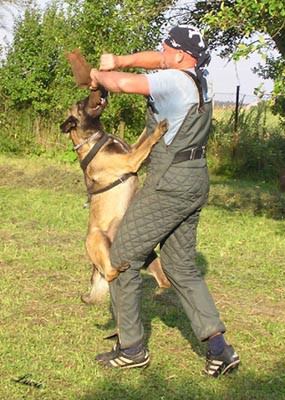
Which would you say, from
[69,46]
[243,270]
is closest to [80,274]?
[243,270]

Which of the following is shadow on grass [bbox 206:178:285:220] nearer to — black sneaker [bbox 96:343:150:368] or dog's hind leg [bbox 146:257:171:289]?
dog's hind leg [bbox 146:257:171:289]

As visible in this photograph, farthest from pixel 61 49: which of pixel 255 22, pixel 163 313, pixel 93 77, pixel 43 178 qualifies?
pixel 93 77

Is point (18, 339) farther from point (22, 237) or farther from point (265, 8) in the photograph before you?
point (265, 8)

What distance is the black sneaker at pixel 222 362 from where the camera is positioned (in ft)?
13.6

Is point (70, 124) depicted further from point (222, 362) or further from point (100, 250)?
point (222, 362)

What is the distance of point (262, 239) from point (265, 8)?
289 centimetres

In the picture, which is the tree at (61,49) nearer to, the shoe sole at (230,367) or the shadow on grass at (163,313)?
the shadow on grass at (163,313)

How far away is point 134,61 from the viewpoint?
397cm

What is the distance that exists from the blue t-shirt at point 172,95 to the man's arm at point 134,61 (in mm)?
182

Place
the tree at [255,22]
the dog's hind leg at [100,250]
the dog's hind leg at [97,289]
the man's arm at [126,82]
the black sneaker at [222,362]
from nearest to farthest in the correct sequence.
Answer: the man's arm at [126,82] < the black sneaker at [222,362] < the dog's hind leg at [100,250] < the dog's hind leg at [97,289] < the tree at [255,22]

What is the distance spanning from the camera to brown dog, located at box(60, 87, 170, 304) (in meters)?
4.54

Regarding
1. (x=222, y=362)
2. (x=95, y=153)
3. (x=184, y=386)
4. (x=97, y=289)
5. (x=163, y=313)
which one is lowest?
(x=163, y=313)

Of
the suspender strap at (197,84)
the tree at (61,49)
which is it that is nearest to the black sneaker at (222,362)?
the suspender strap at (197,84)

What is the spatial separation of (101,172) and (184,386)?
1.57 metres
